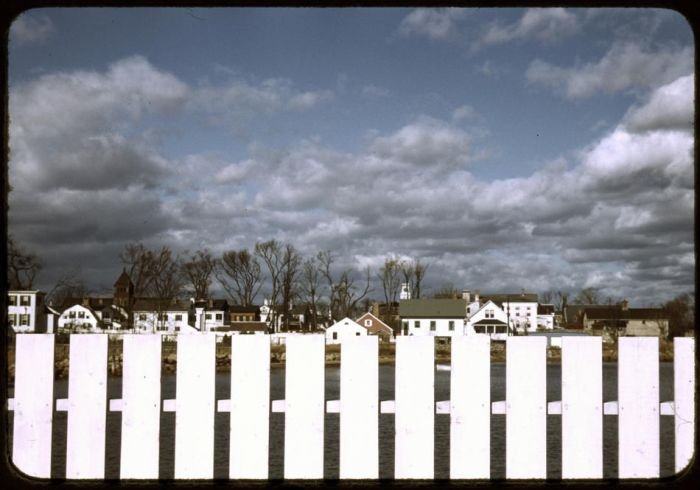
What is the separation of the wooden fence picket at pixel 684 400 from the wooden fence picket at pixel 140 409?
2.64 metres

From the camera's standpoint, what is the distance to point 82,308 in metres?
78.3

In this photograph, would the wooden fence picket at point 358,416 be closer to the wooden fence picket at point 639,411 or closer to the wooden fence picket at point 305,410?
the wooden fence picket at point 305,410

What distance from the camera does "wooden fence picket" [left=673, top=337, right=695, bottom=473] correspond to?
11.0ft

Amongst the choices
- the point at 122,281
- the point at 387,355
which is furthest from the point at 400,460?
the point at 122,281

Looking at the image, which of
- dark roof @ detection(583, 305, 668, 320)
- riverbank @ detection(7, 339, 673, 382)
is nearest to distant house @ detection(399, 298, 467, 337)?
dark roof @ detection(583, 305, 668, 320)

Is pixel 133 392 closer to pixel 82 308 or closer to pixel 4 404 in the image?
pixel 4 404

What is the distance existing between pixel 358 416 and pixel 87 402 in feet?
4.59

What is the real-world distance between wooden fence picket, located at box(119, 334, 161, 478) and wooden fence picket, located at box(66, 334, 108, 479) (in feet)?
0.37

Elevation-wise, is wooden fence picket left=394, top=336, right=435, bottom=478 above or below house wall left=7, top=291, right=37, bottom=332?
below

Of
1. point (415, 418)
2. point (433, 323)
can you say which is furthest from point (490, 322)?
point (415, 418)

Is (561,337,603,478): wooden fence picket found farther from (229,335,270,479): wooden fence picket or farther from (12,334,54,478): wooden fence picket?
(12,334,54,478): wooden fence picket

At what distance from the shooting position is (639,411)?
346 centimetres
